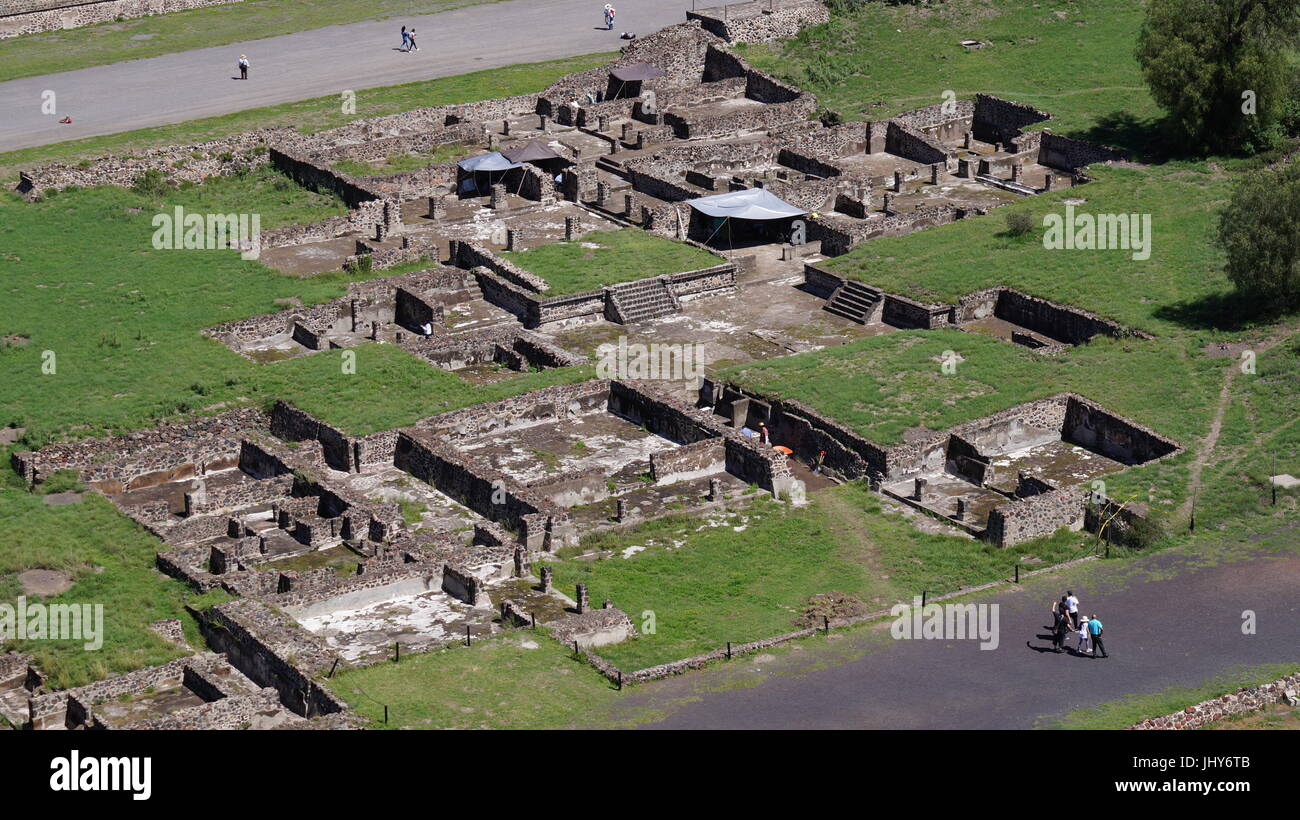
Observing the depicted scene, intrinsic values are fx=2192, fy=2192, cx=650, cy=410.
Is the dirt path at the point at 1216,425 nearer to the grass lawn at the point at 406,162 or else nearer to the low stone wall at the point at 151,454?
the low stone wall at the point at 151,454

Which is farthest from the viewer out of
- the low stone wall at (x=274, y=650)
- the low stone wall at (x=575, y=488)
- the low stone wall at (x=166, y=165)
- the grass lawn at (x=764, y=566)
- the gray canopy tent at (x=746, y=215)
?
the low stone wall at (x=166, y=165)

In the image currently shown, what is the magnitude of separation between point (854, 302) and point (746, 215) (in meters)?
7.33

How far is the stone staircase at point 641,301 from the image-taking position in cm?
8388

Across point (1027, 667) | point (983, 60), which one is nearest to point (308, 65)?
point (983, 60)

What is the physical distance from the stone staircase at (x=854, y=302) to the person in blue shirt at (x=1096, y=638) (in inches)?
1051

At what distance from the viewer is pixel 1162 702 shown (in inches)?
2201

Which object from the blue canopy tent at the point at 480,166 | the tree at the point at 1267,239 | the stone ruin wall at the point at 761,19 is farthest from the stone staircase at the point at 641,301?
the stone ruin wall at the point at 761,19

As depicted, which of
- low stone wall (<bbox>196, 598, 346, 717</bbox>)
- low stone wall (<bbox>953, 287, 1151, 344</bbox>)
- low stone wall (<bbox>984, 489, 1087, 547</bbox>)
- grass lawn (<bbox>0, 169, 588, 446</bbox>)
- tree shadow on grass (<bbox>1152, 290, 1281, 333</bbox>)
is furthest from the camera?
low stone wall (<bbox>953, 287, 1151, 344</bbox>)

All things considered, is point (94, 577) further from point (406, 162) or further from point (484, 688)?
point (406, 162)

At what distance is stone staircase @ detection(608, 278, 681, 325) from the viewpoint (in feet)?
275

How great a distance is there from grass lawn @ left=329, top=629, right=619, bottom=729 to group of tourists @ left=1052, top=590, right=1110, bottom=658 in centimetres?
1239

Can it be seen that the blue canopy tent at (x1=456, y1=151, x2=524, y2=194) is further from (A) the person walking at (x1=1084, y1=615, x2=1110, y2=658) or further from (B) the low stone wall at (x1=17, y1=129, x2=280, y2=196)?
(A) the person walking at (x1=1084, y1=615, x2=1110, y2=658)

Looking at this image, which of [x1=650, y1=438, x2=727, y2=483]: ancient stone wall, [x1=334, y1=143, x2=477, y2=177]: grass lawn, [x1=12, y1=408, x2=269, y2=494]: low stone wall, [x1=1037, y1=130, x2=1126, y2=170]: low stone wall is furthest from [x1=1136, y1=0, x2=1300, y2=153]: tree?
[x1=12, y1=408, x2=269, y2=494]: low stone wall

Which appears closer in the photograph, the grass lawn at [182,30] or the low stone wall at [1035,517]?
the low stone wall at [1035,517]
